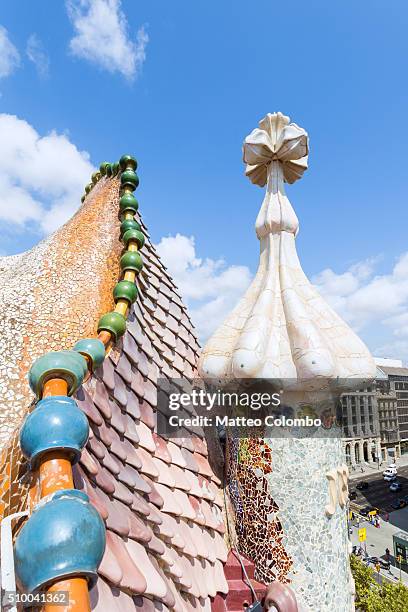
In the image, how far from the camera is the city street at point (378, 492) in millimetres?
26469

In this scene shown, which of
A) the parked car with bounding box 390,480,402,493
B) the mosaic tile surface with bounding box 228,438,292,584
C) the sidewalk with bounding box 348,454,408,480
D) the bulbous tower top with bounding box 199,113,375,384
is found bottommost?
the parked car with bounding box 390,480,402,493

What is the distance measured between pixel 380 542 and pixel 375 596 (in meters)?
14.6

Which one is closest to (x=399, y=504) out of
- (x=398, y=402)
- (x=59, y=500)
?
(x=398, y=402)

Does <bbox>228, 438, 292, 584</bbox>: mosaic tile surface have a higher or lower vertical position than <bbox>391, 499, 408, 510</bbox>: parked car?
higher

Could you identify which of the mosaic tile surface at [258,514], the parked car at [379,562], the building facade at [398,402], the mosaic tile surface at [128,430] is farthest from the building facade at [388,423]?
the mosaic tile surface at [128,430]

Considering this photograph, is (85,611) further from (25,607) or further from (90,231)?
(90,231)

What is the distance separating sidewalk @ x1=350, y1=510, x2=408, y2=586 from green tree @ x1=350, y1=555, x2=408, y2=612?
8.60m

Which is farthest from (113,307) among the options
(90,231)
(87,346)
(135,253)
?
(90,231)

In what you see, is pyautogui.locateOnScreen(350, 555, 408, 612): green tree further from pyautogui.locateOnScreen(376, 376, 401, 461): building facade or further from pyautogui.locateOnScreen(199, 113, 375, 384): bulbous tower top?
pyautogui.locateOnScreen(376, 376, 401, 461): building facade

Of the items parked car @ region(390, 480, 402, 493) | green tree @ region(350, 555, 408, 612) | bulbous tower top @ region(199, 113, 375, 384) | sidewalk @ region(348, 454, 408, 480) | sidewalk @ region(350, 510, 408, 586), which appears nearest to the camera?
bulbous tower top @ region(199, 113, 375, 384)

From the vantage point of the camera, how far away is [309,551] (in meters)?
3.37

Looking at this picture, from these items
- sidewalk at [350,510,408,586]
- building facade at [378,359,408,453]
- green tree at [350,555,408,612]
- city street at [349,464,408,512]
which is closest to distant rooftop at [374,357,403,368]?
building facade at [378,359,408,453]

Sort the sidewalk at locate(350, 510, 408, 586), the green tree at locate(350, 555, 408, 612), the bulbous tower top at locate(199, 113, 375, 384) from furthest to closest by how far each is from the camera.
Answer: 1. the sidewalk at locate(350, 510, 408, 586)
2. the green tree at locate(350, 555, 408, 612)
3. the bulbous tower top at locate(199, 113, 375, 384)

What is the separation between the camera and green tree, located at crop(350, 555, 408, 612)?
723cm
